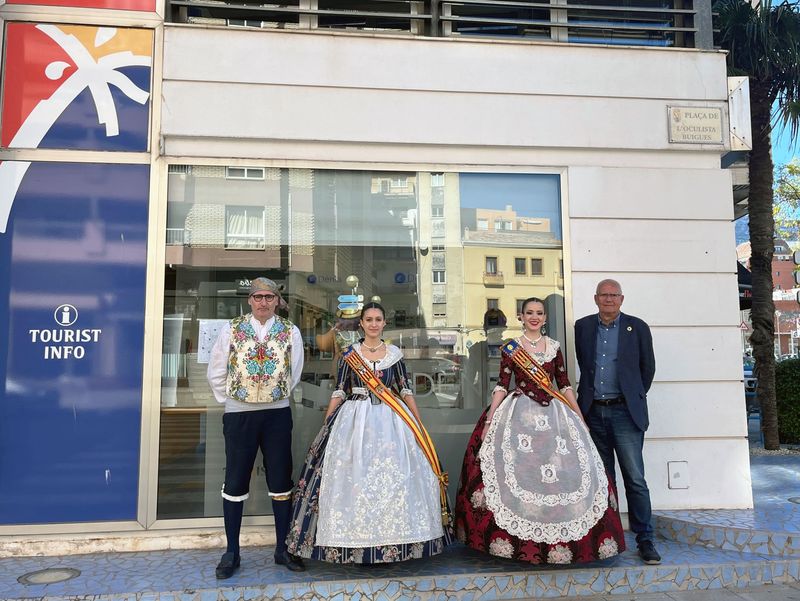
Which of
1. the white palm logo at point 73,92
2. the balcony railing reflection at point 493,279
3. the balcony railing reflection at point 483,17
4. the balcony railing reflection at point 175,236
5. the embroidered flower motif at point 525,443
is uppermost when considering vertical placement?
the balcony railing reflection at point 483,17

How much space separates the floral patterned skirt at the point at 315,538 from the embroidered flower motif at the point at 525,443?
71 centimetres

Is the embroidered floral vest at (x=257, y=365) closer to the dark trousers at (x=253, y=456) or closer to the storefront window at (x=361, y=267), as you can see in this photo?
the dark trousers at (x=253, y=456)

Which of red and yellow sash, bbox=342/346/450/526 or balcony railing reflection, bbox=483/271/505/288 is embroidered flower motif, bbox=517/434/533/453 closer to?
red and yellow sash, bbox=342/346/450/526

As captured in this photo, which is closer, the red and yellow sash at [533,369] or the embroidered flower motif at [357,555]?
the embroidered flower motif at [357,555]

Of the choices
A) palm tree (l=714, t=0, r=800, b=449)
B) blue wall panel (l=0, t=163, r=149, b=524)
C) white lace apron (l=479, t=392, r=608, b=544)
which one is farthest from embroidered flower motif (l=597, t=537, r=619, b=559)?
palm tree (l=714, t=0, r=800, b=449)

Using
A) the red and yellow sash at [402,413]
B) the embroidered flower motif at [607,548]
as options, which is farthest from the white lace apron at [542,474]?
the red and yellow sash at [402,413]

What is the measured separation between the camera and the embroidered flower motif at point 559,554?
11.5 ft

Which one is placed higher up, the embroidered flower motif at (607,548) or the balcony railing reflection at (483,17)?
the balcony railing reflection at (483,17)

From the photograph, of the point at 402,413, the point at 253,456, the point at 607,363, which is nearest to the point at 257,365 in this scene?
the point at 253,456

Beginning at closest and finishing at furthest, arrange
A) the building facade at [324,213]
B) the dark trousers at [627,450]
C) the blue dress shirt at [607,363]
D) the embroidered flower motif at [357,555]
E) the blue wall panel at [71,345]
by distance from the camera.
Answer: the embroidered flower motif at [357,555] → the dark trousers at [627,450] → the blue dress shirt at [607,363] → the blue wall panel at [71,345] → the building facade at [324,213]

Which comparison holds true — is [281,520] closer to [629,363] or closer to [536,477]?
[536,477]

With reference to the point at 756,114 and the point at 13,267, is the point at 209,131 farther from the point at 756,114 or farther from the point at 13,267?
the point at 756,114

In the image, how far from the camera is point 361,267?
4996mm

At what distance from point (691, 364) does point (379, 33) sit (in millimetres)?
3761
